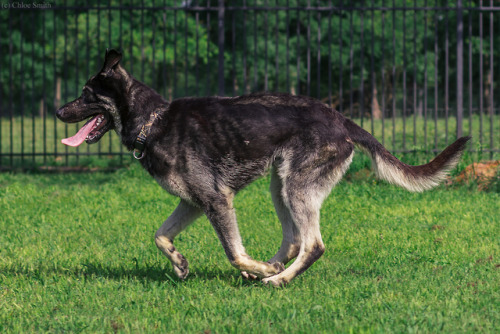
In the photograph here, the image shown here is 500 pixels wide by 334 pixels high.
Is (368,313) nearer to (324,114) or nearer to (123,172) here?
(324,114)

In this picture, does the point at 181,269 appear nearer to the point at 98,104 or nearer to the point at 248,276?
the point at 248,276

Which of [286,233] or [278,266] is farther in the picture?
[286,233]

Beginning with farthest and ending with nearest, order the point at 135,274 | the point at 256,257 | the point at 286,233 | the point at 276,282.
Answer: the point at 256,257, the point at 135,274, the point at 286,233, the point at 276,282

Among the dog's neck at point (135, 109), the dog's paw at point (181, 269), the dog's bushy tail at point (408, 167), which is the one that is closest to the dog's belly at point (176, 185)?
the dog's neck at point (135, 109)

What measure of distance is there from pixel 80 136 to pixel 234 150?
123 centimetres

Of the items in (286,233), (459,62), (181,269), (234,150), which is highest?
(459,62)

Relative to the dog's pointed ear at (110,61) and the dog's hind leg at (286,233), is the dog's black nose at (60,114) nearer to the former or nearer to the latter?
the dog's pointed ear at (110,61)

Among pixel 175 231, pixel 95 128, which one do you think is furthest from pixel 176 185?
pixel 95 128

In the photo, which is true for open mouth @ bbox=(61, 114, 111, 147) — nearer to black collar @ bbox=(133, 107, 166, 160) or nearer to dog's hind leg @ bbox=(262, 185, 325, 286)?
black collar @ bbox=(133, 107, 166, 160)

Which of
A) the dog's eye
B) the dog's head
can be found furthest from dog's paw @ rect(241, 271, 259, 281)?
the dog's eye

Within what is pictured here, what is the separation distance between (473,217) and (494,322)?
3761 millimetres

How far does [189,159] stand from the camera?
4863 millimetres

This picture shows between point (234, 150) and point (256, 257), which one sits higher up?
point (234, 150)

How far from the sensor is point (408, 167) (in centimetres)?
503
